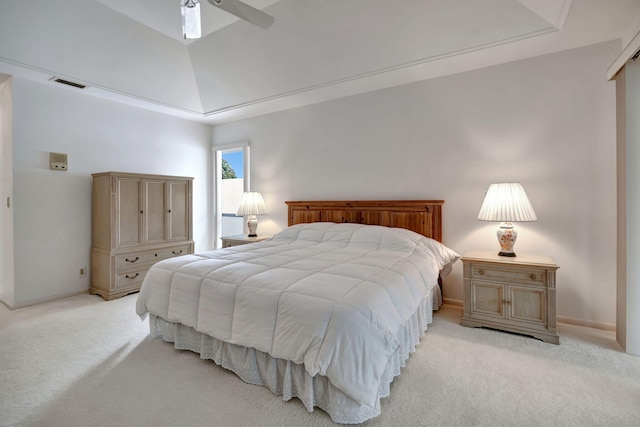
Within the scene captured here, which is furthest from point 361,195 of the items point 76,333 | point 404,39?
point 76,333

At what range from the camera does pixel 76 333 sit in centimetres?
265

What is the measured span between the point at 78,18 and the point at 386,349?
4.03 metres

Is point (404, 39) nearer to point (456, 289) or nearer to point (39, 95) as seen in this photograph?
point (456, 289)

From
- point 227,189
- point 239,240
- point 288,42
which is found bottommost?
point 239,240

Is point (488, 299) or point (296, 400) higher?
point (488, 299)

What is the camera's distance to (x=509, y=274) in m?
2.60

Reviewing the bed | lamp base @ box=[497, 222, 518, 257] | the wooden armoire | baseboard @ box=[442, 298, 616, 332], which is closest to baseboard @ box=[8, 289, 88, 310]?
the wooden armoire

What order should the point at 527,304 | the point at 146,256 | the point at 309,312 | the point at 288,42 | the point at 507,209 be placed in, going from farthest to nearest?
the point at 146,256, the point at 288,42, the point at 507,209, the point at 527,304, the point at 309,312

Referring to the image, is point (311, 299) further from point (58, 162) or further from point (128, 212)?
point (58, 162)

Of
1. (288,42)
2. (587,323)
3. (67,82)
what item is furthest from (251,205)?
(587,323)

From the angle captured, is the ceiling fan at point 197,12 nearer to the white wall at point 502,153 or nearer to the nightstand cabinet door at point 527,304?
the white wall at point 502,153

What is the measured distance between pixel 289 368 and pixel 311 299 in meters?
0.43

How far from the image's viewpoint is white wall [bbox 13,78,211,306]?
3354 millimetres

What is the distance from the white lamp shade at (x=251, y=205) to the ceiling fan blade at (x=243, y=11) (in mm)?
2657
